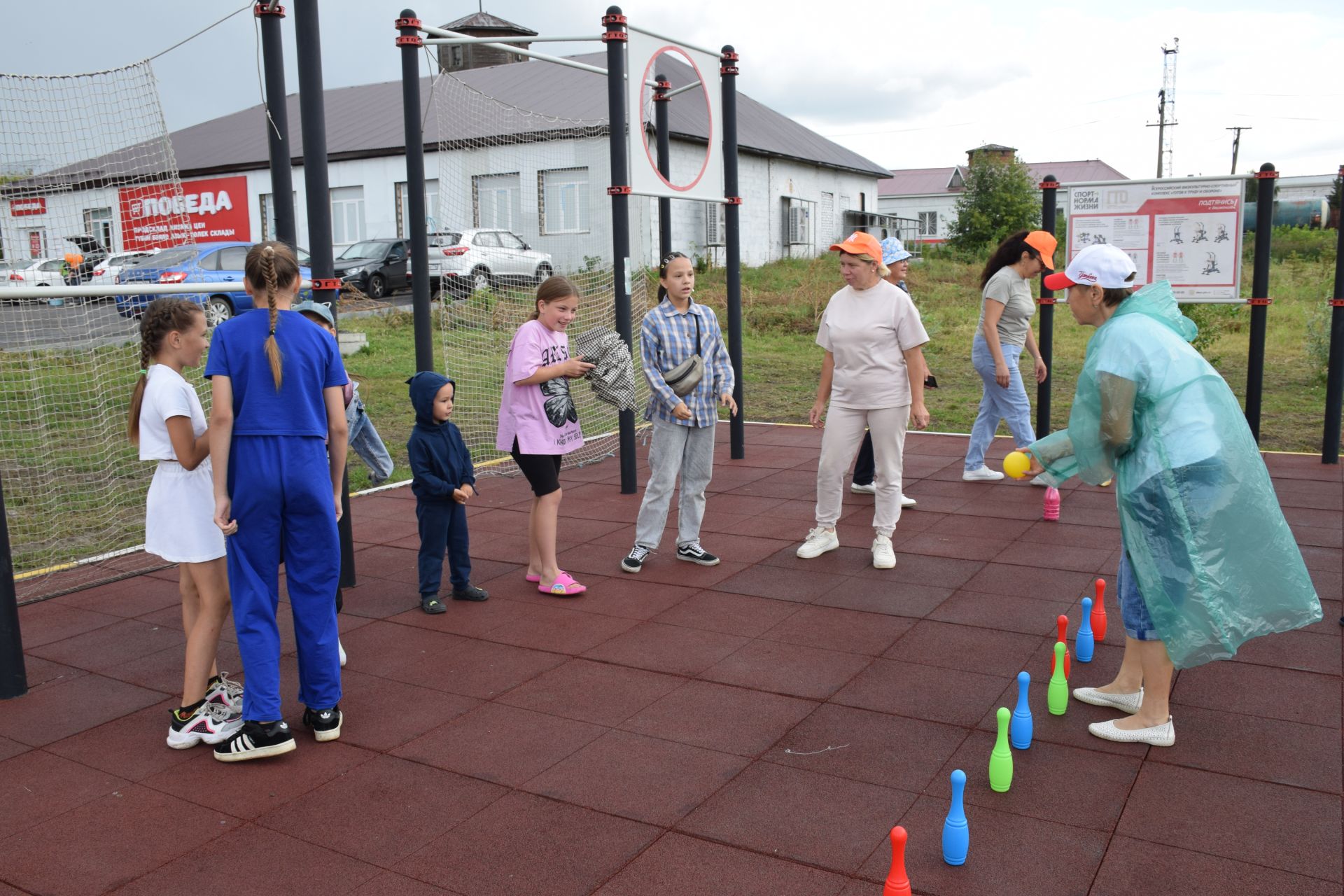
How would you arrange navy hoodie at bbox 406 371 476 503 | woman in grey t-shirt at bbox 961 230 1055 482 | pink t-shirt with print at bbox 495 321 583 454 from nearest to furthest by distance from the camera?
navy hoodie at bbox 406 371 476 503 → pink t-shirt with print at bbox 495 321 583 454 → woman in grey t-shirt at bbox 961 230 1055 482

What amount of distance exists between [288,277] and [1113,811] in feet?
11.0

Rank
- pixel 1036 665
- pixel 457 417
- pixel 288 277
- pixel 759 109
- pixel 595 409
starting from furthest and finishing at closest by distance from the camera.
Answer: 1. pixel 759 109
2. pixel 595 409
3. pixel 457 417
4. pixel 1036 665
5. pixel 288 277

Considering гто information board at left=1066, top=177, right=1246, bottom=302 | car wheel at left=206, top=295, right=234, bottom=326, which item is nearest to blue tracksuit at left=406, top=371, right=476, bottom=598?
car wheel at left=206, top=295, right=234, bottom=326

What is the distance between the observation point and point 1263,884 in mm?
3080

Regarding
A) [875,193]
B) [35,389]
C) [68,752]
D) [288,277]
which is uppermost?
[875,193]

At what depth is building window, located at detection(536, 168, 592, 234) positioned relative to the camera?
9383 mm

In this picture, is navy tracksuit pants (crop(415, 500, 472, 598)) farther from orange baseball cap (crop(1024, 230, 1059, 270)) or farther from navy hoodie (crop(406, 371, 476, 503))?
orange baseball cap (crop(1024, 230, 1059, 270))

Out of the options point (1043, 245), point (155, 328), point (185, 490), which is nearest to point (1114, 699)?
point (185, 490)

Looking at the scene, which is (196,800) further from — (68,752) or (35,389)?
(35,389)

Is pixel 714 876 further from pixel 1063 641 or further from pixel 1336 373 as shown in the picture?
pixel 1336 373

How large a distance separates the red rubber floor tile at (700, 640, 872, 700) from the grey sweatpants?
56.3 inches

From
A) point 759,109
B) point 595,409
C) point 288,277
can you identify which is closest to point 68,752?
point 288,277

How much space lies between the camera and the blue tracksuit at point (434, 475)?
18.7 ft

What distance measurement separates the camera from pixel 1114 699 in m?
4.30
